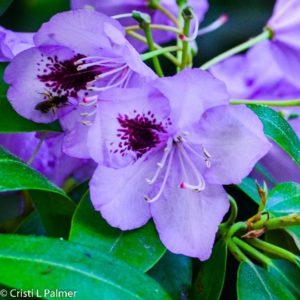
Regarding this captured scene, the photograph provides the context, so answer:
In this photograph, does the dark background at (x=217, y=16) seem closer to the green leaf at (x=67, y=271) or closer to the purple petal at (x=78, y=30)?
the purple petal at (x=78, y=30)

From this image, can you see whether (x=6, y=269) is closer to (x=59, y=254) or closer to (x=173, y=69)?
(x=59, y=254)

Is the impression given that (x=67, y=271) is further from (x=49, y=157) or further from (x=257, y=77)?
(x=257, y=77)

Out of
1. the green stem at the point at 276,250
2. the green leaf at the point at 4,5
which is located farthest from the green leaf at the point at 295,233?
the green leaf at the point at 4,5

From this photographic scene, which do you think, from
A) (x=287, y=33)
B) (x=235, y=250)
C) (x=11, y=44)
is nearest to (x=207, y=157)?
(x=235, y=250)

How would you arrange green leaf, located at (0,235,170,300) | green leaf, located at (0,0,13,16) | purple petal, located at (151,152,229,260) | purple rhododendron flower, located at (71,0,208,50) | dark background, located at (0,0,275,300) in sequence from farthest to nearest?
1. dark background, located at (0,0,275,300)
2. purple rhododendron flower, located at (71,0,208,50)
3. green leaf, located at (0,0,13,16)
4. purple petal, located at (151,152,229,260)
5. green leaf, located at (0,235,170,300)

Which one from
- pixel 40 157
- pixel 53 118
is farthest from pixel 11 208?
pixel 53 118

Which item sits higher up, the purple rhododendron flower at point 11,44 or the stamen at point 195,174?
the purple rhododendron flower at point 11,44

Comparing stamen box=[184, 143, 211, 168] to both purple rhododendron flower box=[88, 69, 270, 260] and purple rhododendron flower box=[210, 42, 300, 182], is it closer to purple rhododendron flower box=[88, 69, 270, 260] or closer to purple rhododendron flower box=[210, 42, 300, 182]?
purple rhododendron flower box=[88, 69, 270, 260]

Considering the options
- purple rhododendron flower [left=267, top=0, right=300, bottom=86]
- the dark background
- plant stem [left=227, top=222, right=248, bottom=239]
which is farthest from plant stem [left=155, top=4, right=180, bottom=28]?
the dark background
